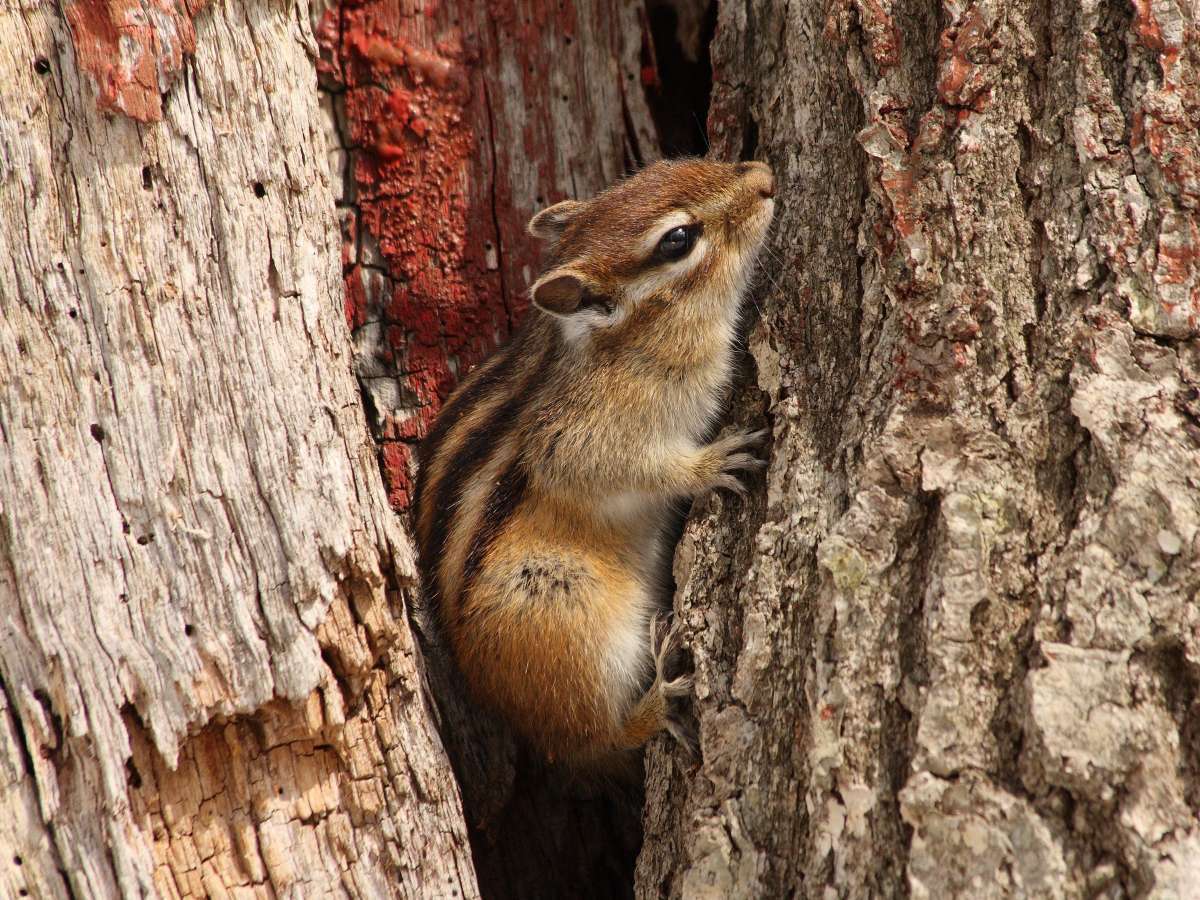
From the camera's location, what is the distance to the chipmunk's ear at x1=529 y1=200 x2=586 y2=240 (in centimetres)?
452

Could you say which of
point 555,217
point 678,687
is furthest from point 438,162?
point 678,687

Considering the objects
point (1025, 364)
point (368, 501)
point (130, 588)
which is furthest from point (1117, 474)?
→ point (130, 588)

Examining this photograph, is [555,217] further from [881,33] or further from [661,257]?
[881,33]

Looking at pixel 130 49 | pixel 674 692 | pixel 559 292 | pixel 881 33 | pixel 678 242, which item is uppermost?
pixel 130 49

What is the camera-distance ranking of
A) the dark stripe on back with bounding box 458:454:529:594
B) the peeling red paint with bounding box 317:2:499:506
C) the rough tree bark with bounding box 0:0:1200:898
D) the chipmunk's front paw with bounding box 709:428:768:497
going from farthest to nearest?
the peeling red paint with bounding box 317:2:499:506 < the dark stripe on back with bounding box 458:454:529:594 < the chipmunk's front paw with bounding box 709:428:768:497 < the rough tree bark with bounding box 0:0:1200:898

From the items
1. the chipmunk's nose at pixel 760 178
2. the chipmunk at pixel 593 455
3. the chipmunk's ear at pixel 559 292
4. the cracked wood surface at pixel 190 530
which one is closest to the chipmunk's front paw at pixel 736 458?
the chipmunk at pixel 593 455

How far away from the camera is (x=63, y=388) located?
3.24m

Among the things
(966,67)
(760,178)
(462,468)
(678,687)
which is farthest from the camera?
(462,468)

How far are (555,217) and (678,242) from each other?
562 millimetres

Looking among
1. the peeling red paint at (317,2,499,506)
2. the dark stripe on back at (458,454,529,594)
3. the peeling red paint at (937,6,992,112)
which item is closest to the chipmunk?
the dark stripe on back at (458,454,529,594)

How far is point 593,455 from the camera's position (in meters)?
4.25

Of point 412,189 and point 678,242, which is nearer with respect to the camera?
point 678,242

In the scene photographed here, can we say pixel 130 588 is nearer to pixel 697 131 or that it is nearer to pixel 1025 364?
pixel 1025 364

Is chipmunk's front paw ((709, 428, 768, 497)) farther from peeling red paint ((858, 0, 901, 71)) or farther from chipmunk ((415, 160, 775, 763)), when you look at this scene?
peeling red paint ((858, 0, 901, 71))
